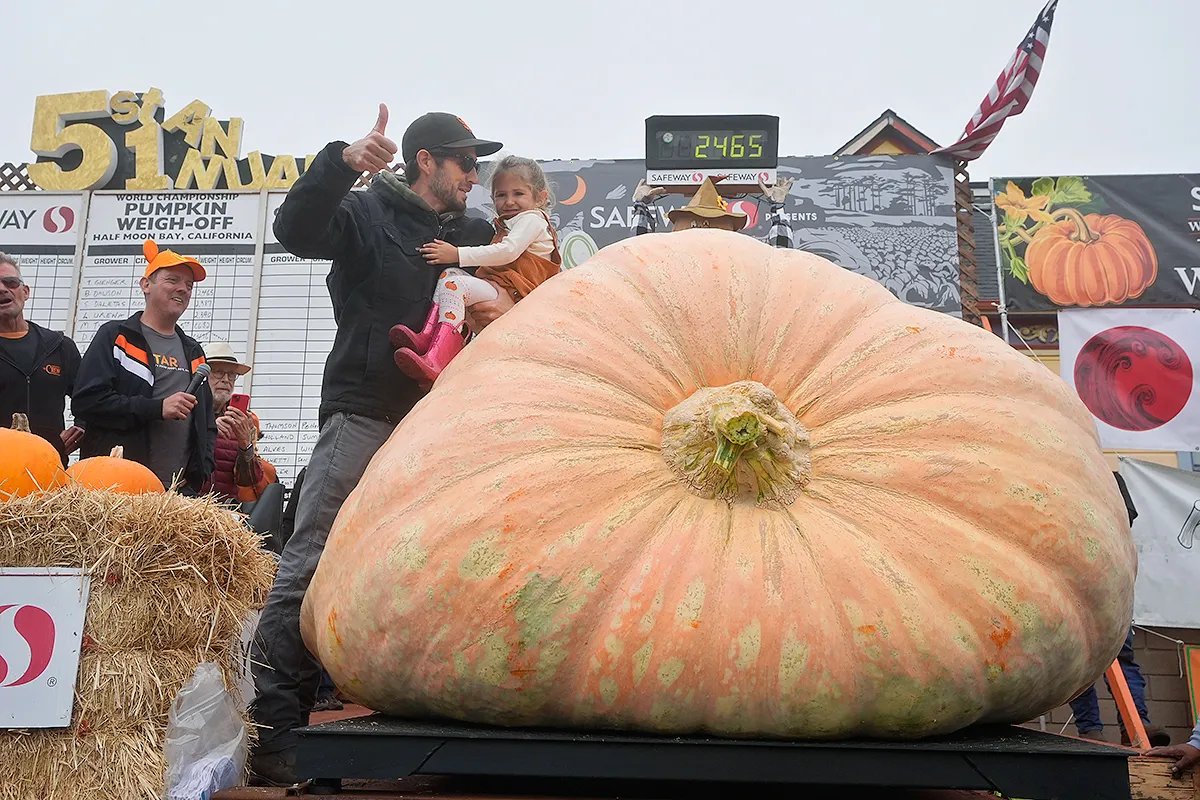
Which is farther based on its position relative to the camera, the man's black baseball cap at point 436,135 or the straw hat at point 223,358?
the straw hat at point 223,358

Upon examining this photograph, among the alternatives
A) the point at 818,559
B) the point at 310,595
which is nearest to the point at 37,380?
the point at 310,595

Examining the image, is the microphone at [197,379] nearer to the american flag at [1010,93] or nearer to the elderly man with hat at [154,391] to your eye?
the elderly man with hat at [154,391]

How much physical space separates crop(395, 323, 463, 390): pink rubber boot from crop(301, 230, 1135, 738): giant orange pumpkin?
0.49 m

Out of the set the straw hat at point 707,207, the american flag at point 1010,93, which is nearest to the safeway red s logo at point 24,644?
the straw hat at point 707,207

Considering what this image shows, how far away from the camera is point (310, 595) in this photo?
1826 mm

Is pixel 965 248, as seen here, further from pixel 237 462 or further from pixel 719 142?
pixel 237 462

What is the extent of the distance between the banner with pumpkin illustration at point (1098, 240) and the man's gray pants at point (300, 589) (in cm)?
586

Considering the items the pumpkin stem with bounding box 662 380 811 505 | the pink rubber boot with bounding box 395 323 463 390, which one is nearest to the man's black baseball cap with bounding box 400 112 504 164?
the pink rubber boot with bounding box 395 323 463 390

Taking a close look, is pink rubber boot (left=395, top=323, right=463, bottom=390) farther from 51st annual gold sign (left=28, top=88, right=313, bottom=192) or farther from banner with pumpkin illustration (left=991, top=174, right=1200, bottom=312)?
51st annual gold sign (left=28, top=88, right=313, bottom=192)

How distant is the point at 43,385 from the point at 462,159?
2508 millimetres

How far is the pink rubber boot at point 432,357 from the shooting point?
2.29 metres

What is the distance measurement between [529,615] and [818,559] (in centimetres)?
49

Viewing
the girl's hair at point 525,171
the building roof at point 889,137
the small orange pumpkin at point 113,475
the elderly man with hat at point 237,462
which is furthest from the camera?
the building roof at point 889,137

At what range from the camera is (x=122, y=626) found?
212cm
